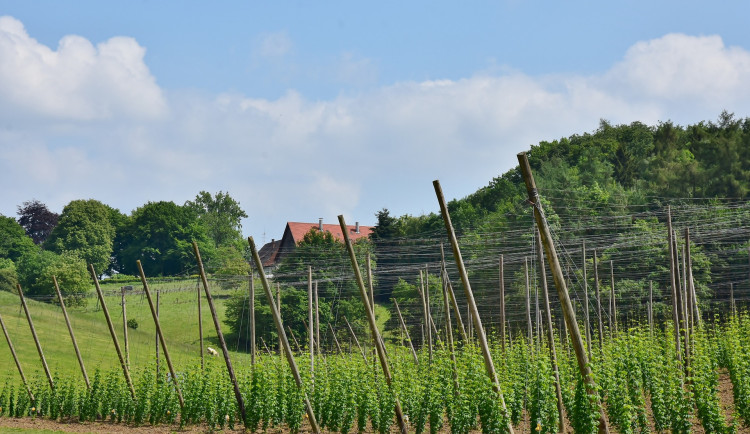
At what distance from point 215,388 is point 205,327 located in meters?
41.9

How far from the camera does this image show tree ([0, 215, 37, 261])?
92062 millimetres

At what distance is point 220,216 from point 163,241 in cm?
1532

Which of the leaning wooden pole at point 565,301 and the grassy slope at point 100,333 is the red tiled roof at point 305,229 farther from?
the leaning wooden pole at point 565,301

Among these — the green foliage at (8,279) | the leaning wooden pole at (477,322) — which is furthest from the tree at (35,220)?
the leaning wooden pole at (477,322)

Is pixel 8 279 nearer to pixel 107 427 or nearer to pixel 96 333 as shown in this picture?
pixel 96 333

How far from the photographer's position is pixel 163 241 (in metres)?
95.8

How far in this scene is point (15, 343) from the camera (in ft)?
150

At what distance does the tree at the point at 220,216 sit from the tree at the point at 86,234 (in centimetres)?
1268

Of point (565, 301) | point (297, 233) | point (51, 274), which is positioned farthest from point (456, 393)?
point (297, 233)

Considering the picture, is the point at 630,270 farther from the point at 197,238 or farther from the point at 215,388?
the point at 197,238

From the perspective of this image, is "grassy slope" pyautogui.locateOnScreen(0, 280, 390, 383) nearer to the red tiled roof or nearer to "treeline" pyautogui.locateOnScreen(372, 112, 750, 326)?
"treeline" pyautogui.locateOnScreen(372, 112, 750, 326)

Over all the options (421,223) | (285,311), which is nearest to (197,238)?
(421,223)

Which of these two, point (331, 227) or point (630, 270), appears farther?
point (331, 227)

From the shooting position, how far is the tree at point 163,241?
307 ft
